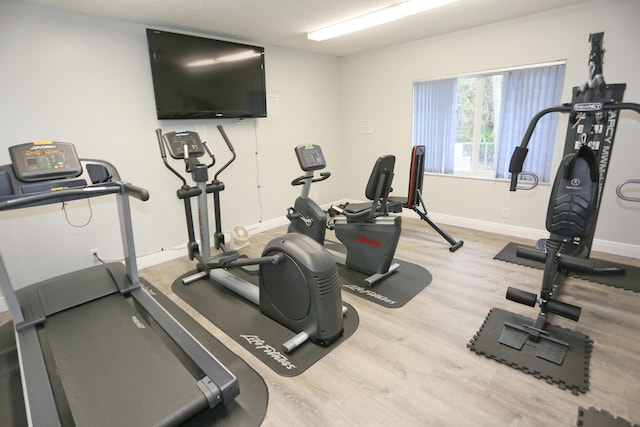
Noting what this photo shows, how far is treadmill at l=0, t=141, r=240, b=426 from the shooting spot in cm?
160

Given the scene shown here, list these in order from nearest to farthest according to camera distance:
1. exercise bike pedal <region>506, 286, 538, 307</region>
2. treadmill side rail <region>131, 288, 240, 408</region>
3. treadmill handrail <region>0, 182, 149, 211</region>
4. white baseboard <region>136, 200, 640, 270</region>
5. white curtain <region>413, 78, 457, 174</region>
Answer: treadmill side rail <region>131, 288, 240, 408</region> < treadmill handrail <region>0, 182, 149, 211</region> < exercise bike pedal <region>506, 286, 538, 307</region> < white baseboard <region>136, 200, 640, 270</region> < white curtain <region>413, 78, 457, 174</region>

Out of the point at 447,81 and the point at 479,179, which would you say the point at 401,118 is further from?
the point at 479,179

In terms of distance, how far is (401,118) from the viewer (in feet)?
16.3

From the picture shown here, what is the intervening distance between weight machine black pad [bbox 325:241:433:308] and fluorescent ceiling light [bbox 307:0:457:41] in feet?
8.19

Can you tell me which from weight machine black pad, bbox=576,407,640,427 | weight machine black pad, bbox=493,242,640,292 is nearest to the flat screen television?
weight machine black pad, bbox=493,242,640,292

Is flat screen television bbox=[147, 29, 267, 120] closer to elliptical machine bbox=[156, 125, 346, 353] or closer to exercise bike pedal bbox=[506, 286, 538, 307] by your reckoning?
elliptical machine bbox=[156, 125, 346, 353]

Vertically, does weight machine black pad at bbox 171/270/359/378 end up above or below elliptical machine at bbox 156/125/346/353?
below

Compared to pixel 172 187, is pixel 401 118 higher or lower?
higher

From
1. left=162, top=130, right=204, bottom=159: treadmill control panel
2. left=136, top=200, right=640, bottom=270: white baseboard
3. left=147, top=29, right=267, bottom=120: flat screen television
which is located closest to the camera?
left=162, top=130, right=204, bottom=159: treadmill control panel

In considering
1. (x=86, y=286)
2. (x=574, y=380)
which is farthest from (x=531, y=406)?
(x=86, y=286)

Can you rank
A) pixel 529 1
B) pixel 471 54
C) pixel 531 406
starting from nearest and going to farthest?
pixel 531 406
pixel 529 1
pixel 471 54

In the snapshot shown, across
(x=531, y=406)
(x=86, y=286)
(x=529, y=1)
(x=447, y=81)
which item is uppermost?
(x=529, y=1)

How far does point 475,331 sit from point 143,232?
3359 millimetres

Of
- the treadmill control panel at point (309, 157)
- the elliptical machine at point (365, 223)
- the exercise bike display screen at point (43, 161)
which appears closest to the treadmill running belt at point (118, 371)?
the exercise bike display screen at point (43, 161)
